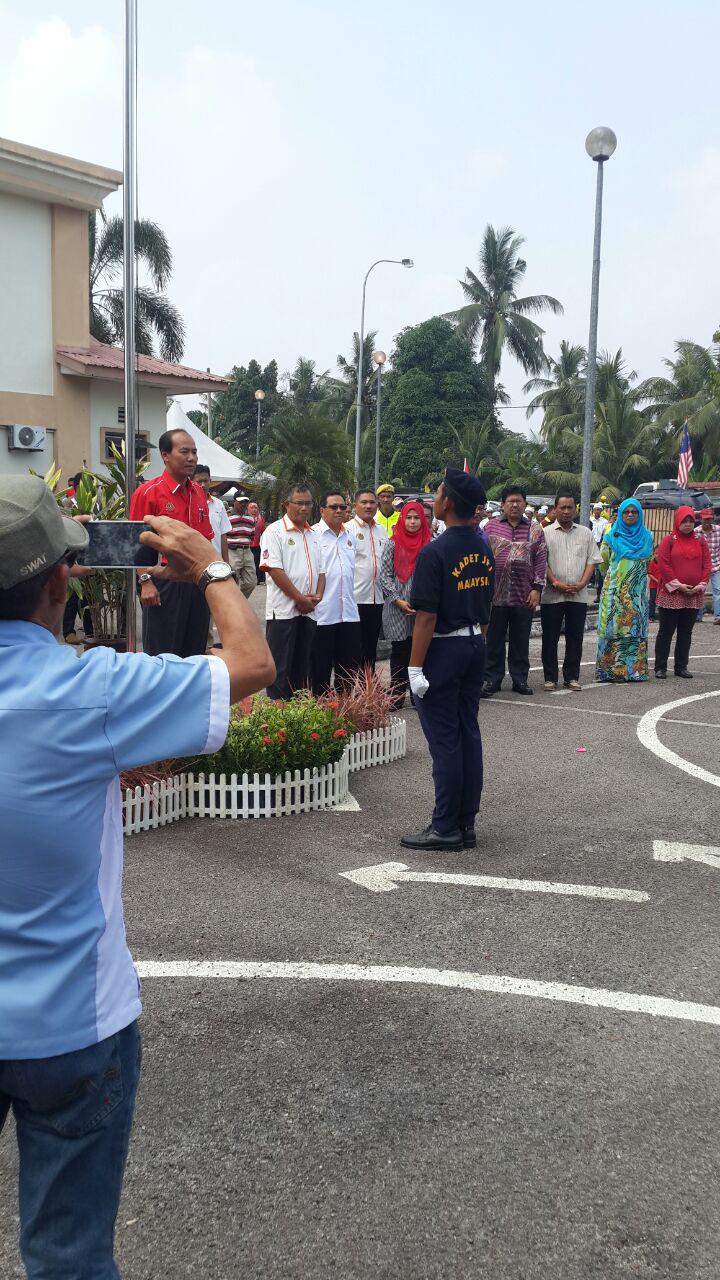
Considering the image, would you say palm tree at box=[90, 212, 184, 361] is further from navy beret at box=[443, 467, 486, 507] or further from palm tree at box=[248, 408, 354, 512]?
navy beret at box=[443, 467, 486, 507]

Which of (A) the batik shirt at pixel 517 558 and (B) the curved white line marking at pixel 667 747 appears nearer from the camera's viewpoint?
(B) the curved white line marking at pixel 667 747

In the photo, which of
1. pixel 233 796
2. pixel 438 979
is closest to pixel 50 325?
pixel 233 796

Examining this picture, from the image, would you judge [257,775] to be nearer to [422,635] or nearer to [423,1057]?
[422,635]

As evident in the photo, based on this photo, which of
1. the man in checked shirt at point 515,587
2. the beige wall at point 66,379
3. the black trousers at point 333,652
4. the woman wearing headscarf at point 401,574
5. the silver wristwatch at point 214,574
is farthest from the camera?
the beige wall at point 66,379

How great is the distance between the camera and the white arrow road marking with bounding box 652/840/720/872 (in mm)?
5719

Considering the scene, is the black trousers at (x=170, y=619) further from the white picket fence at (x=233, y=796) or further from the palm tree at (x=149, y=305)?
the palm tree at (x=149, y=305)

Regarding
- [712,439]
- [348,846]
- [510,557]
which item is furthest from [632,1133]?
[712,439]

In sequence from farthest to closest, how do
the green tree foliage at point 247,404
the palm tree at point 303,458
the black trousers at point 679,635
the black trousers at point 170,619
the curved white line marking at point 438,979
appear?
the green tree foliage at point 247,404
the palm tree at point 303,458
the black trousers at point 679,635
the black trousers at point 170,619
the curved white line marking at point 438,979

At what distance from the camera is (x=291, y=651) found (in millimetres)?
8609

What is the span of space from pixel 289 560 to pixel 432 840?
10.7 ft

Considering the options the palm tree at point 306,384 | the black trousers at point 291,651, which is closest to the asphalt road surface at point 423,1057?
the black trousers at point 291,651

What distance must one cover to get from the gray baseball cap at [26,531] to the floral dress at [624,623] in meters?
10.6

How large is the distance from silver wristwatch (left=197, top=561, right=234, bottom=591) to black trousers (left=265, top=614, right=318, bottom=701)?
6358 millimetres

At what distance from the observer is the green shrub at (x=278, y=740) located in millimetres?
6461
